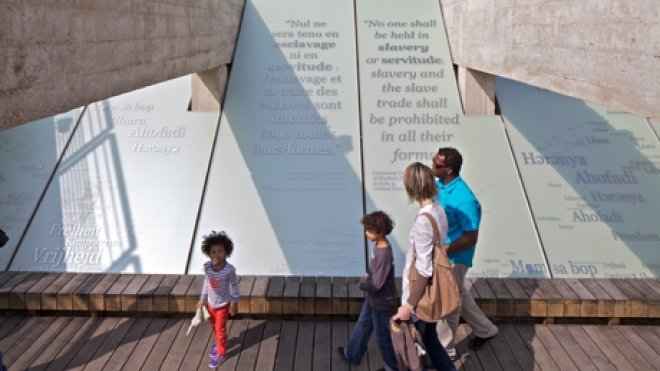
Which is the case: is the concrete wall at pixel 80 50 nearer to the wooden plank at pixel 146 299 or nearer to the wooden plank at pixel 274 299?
the wooden plank at pixel 146 299

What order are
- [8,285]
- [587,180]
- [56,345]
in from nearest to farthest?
[56,345], [8,285], [587,180]

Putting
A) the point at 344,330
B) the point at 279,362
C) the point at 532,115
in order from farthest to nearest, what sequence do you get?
the point at 532,115 → the point at 344,330 → the point at 279,362

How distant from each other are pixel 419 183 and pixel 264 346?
1.72 m

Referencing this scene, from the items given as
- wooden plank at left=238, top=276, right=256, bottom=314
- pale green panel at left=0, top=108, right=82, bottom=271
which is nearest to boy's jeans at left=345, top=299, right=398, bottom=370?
wooden plank at left=238, top=276, right=256, bottom=314

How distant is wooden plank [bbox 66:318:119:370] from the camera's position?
4.21 meters

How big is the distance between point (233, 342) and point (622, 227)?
3607 mm

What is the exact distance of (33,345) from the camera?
4.41 meters

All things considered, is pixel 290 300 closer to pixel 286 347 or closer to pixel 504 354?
pixel 286 347

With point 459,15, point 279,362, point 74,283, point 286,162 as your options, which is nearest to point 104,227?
point 74,283

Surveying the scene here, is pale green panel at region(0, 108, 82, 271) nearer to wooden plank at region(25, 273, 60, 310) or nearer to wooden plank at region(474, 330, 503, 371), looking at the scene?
wooden plank at region(25, 273, 60, 310)

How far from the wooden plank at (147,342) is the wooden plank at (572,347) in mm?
2604

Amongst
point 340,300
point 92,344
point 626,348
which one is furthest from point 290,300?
point 626,348

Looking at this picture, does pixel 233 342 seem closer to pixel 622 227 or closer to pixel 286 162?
pixel 286 162

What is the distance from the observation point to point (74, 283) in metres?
4.86
